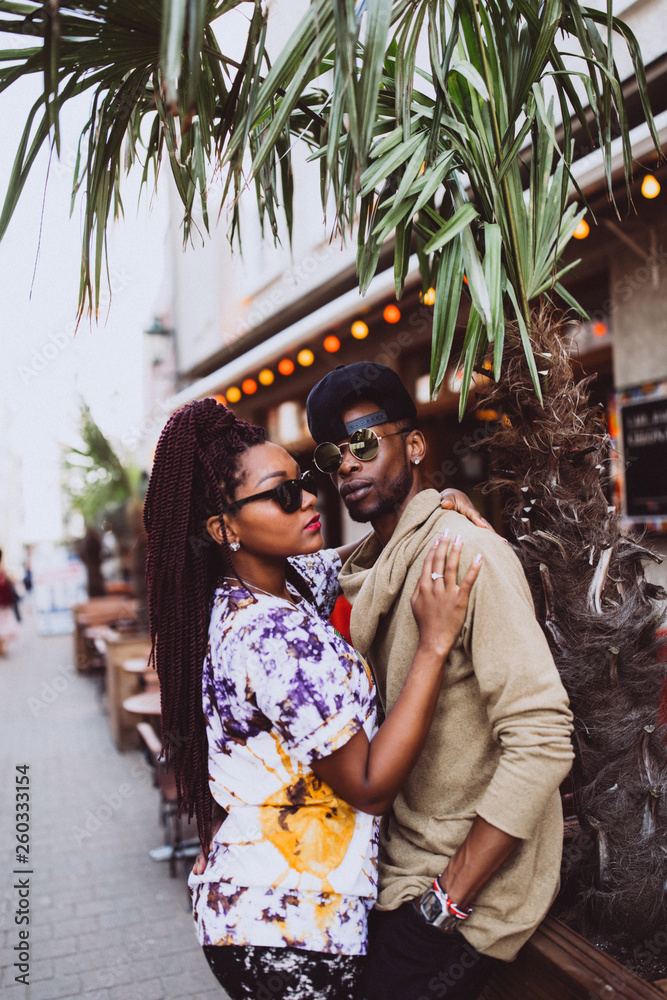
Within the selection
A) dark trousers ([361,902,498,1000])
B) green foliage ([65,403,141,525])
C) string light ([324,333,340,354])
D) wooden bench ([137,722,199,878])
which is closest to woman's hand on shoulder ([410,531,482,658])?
dark trousers ([361,902,498,1000])

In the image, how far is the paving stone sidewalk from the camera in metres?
3.65

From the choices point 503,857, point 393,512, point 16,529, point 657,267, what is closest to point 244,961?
point 503,857

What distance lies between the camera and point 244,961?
1.59 m

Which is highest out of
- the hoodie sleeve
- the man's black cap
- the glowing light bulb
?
the glowing light bulb

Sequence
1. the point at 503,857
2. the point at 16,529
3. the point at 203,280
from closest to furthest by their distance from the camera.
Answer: the point at 503,857 < the point at 203,280 < the point at 16,529

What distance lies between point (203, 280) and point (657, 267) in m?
Result: 9.67

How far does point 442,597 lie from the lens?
1.58 metres

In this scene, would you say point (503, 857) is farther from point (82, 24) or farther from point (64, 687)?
point (64, 687)

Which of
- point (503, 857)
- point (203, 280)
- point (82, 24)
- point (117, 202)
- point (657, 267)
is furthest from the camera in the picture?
point (203, 280)

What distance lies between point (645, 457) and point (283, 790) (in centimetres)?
378

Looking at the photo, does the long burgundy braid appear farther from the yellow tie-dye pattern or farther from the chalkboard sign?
the chalkboard sign

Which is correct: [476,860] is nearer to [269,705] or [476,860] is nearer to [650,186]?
[269,705]

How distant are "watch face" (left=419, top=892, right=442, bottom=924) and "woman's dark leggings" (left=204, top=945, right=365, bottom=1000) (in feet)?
0.64

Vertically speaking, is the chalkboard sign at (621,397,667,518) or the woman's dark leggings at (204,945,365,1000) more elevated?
the chalkboard sign at (621,397,667,518)
